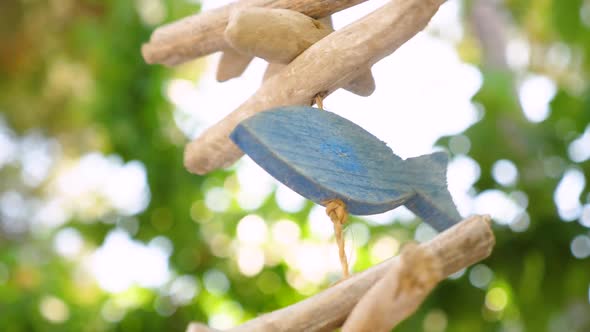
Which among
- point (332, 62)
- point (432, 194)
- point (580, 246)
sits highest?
point (332, 62)

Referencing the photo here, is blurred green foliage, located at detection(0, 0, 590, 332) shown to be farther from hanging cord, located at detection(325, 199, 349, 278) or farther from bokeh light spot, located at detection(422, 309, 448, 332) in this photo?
hanging cord, located at detection(325, 199, 349, 278)

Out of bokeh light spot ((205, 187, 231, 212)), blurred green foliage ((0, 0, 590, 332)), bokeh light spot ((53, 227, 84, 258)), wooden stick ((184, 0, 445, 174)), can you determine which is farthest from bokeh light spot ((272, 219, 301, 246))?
wooden stick ((184, 0, 445, 174))

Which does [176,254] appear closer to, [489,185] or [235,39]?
[489,185]

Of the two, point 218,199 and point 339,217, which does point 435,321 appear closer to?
point 218,199

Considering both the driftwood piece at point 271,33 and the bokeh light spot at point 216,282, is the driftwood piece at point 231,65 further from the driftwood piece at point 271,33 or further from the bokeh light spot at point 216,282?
the bokeh light spot at point 216,282

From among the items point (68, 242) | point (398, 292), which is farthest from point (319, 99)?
point (68, 242)

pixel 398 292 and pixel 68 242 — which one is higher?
pixel 398 292

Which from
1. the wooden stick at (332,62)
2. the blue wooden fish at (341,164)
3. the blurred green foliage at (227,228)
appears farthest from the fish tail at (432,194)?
the blurred green foliage at (227,228)
